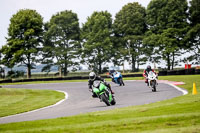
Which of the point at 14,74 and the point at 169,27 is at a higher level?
Result: the point at 169,27

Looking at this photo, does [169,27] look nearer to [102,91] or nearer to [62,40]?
[62,40]

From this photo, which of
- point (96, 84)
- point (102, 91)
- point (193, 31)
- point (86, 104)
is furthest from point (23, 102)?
point (193, 31)

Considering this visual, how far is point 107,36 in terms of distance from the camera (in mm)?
66812

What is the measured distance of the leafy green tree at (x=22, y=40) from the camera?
2589 inches

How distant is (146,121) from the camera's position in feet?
26.5

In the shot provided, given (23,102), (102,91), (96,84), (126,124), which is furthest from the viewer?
(23,102)

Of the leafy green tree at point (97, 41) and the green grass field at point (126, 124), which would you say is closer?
the green grass field at point (126, 124)

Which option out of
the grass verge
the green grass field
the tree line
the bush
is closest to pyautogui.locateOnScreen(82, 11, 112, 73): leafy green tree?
the tree line

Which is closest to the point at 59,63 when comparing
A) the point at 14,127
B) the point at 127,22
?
the point at 127,22

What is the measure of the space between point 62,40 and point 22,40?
745cm

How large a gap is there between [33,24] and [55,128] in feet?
201

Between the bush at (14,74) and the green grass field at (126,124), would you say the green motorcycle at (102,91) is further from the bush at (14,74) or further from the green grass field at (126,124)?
the bush at (14,74)

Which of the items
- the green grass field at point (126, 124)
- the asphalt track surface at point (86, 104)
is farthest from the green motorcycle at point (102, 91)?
the green grass field at point (126, 124)

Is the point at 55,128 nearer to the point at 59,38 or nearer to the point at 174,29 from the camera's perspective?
the point at 174,29
